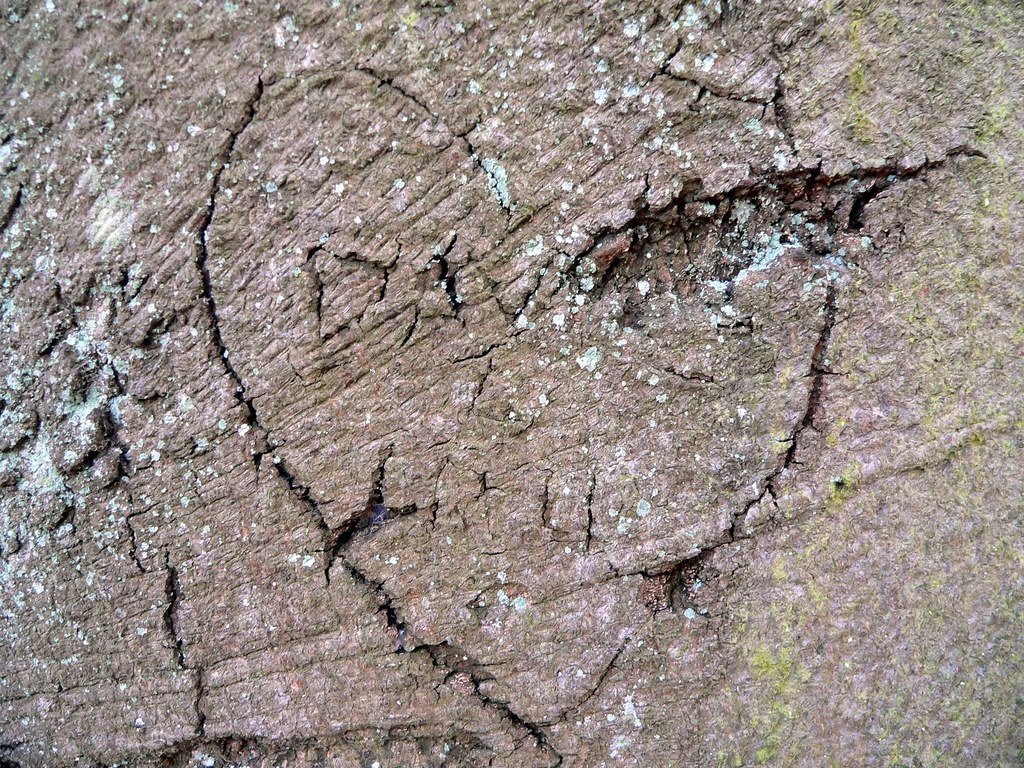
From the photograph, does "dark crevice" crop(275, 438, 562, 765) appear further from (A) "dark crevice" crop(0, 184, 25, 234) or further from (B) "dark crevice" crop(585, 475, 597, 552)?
(A) "dark crevice" crop(0, 184, 25, 234)

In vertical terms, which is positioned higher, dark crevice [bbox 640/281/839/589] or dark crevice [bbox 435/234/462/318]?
dark crevice [bbox 435/234/462/318]

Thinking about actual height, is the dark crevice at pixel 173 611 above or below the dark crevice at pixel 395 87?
below

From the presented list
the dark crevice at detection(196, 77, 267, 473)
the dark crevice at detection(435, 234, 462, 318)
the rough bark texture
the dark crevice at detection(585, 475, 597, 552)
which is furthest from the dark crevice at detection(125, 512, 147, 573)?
the dark crevice at detection(585, 475, 597, 552)

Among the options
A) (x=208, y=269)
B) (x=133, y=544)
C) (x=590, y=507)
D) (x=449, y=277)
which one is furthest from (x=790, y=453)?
(x=133, y=544)

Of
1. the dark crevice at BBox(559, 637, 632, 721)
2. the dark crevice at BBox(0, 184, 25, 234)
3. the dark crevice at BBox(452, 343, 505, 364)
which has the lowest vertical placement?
the dark crevice at BBox(559, 637, 632, 721)

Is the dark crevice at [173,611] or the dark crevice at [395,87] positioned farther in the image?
the dark crevice at [173,611]

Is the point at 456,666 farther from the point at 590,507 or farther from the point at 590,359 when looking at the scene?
the point at 590,359

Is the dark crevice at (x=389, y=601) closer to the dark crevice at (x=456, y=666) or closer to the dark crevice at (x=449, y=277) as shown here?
the dark crevice at (x=456, y=666)

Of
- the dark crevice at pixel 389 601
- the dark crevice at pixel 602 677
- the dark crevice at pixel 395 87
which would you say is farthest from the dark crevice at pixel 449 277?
the dark crevice at pixel 602 677

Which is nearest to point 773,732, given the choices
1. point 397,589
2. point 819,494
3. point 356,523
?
point 819,494

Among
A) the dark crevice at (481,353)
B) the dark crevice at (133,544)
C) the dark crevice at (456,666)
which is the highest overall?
the dark crevice at (133,544)
